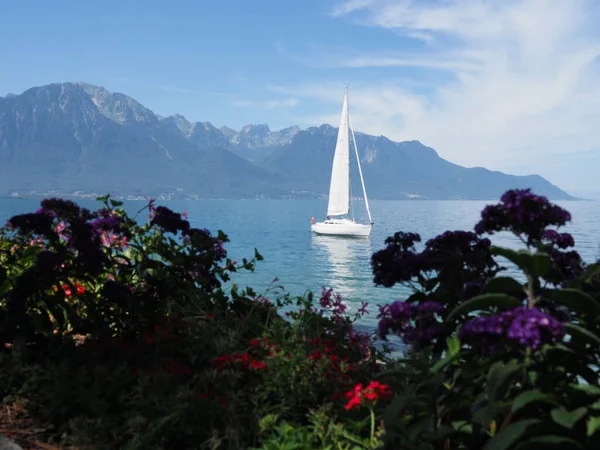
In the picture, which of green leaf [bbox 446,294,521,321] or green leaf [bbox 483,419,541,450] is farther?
green leaf [bbox 446,294,521,321]

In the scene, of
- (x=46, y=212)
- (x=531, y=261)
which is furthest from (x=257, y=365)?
(x=46, y=212)

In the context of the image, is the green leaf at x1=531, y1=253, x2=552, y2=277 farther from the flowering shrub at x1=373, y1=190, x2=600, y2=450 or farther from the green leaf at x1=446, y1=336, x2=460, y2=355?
the green leaf at x1=446, y1=336, x2=460, y2=355

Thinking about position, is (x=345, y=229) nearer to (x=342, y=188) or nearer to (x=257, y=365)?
(x=342, y=188)

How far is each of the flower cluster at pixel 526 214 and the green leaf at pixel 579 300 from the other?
455 millimetres

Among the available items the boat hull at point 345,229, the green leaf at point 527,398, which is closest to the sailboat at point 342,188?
the boat hull at point 345,229

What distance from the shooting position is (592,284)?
3043 millimetres

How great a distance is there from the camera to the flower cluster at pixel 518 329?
2.09 m

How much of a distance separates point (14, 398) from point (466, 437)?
9.19 feet

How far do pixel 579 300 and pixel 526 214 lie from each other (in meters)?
0.52

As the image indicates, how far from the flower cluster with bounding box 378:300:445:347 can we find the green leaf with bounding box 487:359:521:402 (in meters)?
0.52

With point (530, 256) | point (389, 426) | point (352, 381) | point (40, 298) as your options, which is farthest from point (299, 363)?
point (40, 298)

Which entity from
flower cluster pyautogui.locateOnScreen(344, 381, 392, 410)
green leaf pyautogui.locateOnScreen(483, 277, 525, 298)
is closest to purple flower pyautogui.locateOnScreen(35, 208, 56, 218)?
flower cluster pyautogui.locateOnScreen(344, 381, 392, 410)

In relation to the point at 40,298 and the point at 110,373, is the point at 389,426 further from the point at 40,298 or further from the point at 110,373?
the point at 40,298

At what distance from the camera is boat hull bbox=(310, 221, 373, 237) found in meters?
53.1
